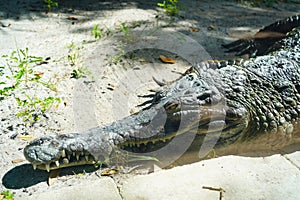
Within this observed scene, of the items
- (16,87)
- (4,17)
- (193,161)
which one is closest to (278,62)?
(193,161)

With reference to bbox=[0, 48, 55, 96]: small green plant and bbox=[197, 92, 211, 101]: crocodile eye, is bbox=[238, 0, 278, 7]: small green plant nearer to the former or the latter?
bbox=[0, 48, 55, 96]: small green plant

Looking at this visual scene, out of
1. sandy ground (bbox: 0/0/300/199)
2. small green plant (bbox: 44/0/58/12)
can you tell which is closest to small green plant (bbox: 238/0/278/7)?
sandy ground (bbox: 0/0/300/199)

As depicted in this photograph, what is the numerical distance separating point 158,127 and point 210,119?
1.61 feet

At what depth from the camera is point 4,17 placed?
19.6ft

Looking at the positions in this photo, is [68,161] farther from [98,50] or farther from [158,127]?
[98,50]

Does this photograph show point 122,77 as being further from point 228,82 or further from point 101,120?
point 228,82

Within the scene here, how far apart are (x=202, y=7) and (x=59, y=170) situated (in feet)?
16.1

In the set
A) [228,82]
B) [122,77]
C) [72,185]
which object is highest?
[228,82]

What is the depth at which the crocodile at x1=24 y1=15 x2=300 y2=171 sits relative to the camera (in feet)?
10.00

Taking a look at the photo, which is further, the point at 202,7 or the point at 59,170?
the point at 202,7

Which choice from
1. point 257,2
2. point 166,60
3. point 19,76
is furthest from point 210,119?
point 257,2

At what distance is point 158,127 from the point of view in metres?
3.16

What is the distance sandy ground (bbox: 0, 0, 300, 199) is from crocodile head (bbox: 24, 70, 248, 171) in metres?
0.21

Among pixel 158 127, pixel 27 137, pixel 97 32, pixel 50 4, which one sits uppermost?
pixel 50 4
